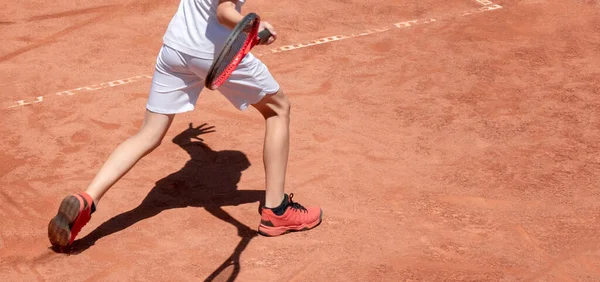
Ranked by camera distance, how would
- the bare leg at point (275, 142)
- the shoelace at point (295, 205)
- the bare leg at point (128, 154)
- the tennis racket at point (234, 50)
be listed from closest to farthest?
1. the tennis racket at point (234, 50)
2. the bare leg at point (128, 154)
3. the bare leg at point (275, 142)
4. the shoelace at point (295, 205)

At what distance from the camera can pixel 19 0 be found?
10.5 meters

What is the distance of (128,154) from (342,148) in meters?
1.96

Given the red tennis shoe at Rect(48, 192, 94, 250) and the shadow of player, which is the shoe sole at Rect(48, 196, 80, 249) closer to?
the red tennis shoe at Rect(48, 192, 94, 250)

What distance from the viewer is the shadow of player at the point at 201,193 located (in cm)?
629

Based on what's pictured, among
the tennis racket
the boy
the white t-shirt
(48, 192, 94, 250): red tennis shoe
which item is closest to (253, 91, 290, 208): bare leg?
the boy

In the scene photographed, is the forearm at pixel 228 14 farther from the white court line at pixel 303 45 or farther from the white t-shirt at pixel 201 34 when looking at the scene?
the white court line at pixel 303 45

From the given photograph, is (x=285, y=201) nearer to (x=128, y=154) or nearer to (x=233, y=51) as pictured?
(x=128, y=154)

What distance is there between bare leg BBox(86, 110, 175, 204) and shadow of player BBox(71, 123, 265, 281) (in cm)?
41

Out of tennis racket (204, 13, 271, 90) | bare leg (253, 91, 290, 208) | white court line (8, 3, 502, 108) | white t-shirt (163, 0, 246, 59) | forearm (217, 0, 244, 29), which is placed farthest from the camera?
white court line (8, 3, 502, 108)

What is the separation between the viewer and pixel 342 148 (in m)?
7.50

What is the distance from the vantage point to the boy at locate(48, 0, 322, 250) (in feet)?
19.3

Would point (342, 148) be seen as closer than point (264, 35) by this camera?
No

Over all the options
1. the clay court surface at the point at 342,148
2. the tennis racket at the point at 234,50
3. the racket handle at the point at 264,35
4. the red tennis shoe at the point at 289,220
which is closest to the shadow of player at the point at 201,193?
the clay court surface at the point at 342,148

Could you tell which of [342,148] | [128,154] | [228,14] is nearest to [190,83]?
[128,154]
